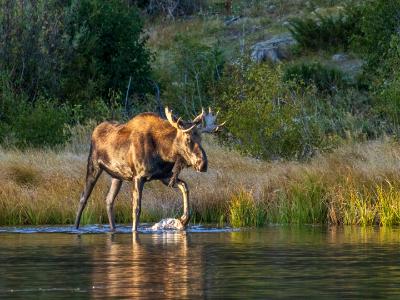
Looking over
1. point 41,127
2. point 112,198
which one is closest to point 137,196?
point 112,198

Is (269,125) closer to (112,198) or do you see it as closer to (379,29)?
(112,198)

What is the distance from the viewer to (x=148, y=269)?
13.6 m

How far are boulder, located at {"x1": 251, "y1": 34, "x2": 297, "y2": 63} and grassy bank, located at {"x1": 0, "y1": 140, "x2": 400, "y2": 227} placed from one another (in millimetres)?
29116

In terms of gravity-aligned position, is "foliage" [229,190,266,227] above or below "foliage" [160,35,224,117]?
below

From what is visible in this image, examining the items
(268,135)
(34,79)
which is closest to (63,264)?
(268,135)

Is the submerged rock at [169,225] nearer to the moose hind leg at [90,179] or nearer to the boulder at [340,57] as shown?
the moose hind leg at [90,179]

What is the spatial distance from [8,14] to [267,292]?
2350 cm

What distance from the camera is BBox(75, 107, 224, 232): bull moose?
20.0 m

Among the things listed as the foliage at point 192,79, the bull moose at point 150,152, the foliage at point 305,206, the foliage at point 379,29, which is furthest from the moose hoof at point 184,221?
the foliage at point 379,29

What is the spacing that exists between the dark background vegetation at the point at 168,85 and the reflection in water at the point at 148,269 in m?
9.05

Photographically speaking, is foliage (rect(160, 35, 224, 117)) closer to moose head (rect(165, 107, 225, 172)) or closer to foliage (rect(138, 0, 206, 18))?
moose head (rect(165, 107, 225, 172))

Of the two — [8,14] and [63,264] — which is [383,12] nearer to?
[8,14]

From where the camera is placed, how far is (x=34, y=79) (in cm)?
3494

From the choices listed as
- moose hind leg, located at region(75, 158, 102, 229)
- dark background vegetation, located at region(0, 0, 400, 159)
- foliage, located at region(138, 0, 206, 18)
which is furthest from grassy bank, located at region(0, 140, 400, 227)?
foliage, located at region(138, 0, 206, 18)
